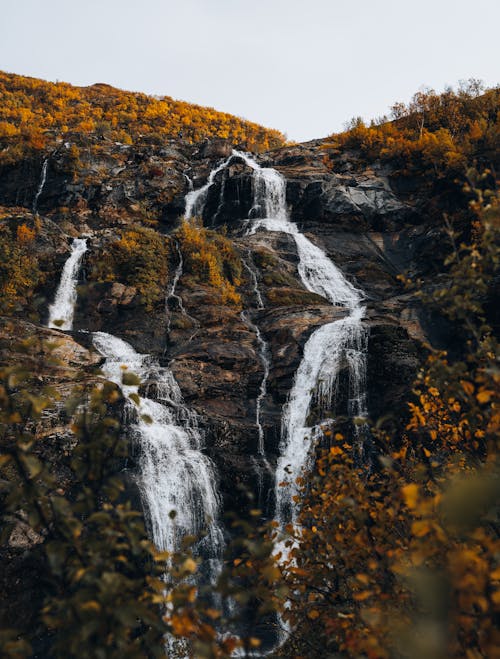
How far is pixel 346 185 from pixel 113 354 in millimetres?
28097

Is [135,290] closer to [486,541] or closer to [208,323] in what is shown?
[208,323]

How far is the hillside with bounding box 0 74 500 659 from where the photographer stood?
2.64 meters

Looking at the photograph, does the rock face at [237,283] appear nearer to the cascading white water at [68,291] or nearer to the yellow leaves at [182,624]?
the cascading white water at [68,291]

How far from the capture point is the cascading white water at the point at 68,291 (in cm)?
2430

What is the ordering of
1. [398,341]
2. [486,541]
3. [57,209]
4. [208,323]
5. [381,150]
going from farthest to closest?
Result: [381,150] < [57,209] < [208,323] < [398,341] < [486,541]

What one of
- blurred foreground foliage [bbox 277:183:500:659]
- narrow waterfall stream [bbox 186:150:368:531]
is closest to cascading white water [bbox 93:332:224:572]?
narrow waterfall stream [bbox 186:150:368:531]

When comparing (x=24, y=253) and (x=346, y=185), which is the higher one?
(x=346, y=185)

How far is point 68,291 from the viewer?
25.6m

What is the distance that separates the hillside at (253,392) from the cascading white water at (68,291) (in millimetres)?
150

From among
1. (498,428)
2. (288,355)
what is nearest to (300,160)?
(288,355)

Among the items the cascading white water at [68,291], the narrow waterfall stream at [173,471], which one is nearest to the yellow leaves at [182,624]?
the narrow waterfall stream at [173,471]

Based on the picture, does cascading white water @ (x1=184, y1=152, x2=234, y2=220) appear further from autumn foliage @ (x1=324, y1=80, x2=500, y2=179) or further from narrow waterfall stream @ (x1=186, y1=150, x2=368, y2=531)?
narrow waterfall stream @ (x1=186, y1=150, x2=368, y2=531)

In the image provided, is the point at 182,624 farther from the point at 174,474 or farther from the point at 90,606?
the point at 174,474

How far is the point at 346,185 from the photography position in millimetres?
39219
